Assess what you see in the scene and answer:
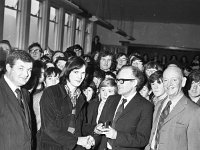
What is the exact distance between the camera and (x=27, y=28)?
32.9 ft

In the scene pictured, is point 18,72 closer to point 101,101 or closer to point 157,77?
point 101,101

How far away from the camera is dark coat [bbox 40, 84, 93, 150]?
117 inches

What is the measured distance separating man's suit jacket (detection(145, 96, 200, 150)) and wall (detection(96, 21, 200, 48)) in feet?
48.8

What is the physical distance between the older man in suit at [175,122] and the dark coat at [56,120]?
0.81 metres

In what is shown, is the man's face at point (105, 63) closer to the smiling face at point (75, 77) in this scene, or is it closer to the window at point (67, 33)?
the smiling face at point (75, 77)

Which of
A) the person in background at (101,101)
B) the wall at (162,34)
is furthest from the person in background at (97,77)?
the wall at (162,34)

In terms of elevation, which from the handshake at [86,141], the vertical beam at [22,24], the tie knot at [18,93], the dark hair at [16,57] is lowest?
the handshake at [86,141]

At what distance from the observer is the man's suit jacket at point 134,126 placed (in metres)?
2.95

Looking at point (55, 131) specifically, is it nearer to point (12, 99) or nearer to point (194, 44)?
point (12, 99)

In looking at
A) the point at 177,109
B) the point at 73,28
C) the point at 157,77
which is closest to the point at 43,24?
the point at 73,28

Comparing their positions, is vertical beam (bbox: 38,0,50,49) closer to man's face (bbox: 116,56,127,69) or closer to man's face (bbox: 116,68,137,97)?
man's face (bbox: 116,56,127,69)

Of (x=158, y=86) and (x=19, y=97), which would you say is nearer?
(x=19, y=97)

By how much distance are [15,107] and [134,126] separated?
1161mm

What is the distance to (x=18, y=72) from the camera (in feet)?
8.77
